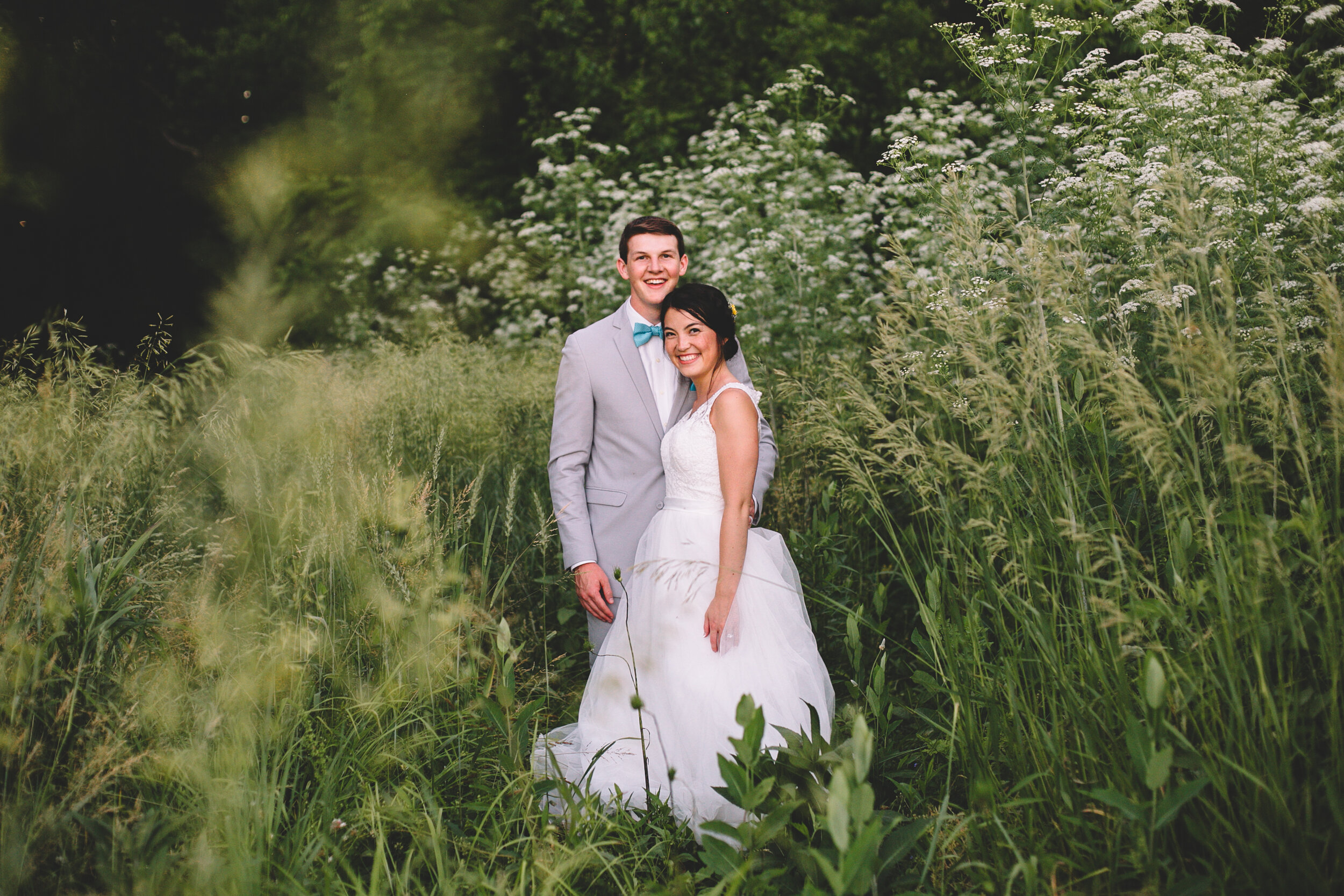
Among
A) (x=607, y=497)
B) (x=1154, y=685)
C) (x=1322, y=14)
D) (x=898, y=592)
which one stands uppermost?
(x=1322, y=14)

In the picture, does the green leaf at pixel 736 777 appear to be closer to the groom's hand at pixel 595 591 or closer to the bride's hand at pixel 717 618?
the bride's hand at pixel 717 618

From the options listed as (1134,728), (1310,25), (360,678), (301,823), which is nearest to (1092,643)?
(1134,728)

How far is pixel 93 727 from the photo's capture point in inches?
75.0

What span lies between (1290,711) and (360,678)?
2.23m

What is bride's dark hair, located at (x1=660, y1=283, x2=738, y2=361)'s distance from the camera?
2510 mm

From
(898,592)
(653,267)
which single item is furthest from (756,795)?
(898,592)

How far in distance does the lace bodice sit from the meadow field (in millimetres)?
367

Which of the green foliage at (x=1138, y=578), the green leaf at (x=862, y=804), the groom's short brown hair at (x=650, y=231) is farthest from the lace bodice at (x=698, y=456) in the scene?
the green leaf at (x=862, y=804)

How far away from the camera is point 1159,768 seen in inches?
49.8

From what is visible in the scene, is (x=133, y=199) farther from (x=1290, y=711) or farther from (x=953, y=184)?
(x=1290, y=711)

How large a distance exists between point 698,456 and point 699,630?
52 cm

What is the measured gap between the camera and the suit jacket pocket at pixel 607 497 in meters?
2.78

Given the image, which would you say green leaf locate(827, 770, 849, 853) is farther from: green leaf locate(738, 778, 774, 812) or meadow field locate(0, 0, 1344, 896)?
green leaf locate(738, 778, 774, 812)

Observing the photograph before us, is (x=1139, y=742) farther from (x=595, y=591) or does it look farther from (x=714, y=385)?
(x=595, y=591)
